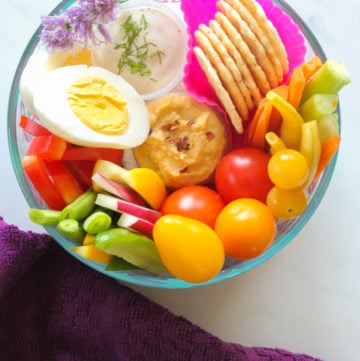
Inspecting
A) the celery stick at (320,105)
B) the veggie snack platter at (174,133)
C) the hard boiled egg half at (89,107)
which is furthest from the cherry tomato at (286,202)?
the hard boiled egg half at (89,107)

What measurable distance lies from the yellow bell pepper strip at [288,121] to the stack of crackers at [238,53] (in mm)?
42

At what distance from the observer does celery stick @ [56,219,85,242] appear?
893 millimetres

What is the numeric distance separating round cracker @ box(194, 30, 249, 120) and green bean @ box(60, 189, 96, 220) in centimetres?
25

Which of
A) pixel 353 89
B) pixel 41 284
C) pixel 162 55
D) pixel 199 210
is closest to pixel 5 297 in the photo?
pixel 41 284

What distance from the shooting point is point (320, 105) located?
2.93 ft

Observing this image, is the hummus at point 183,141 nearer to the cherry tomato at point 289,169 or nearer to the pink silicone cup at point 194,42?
the pink silicone cup at point 194,42

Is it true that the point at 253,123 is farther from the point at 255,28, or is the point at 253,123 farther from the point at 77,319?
the point at 77,319

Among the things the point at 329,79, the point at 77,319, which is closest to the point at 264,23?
the point at 329,79

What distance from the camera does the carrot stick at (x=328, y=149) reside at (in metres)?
0.88

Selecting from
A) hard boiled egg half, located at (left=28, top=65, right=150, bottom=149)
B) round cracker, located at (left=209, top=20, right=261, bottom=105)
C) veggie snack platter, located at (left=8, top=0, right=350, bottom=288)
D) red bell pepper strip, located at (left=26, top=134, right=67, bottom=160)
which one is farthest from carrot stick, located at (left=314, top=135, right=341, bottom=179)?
red bell pepper strip, located at (left=26, top=134, right=67, bottom=160)

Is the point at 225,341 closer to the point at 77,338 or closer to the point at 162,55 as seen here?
the point at 77,338

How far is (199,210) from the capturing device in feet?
3.01

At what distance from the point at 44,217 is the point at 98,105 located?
0.18m

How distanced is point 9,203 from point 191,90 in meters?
0.35
